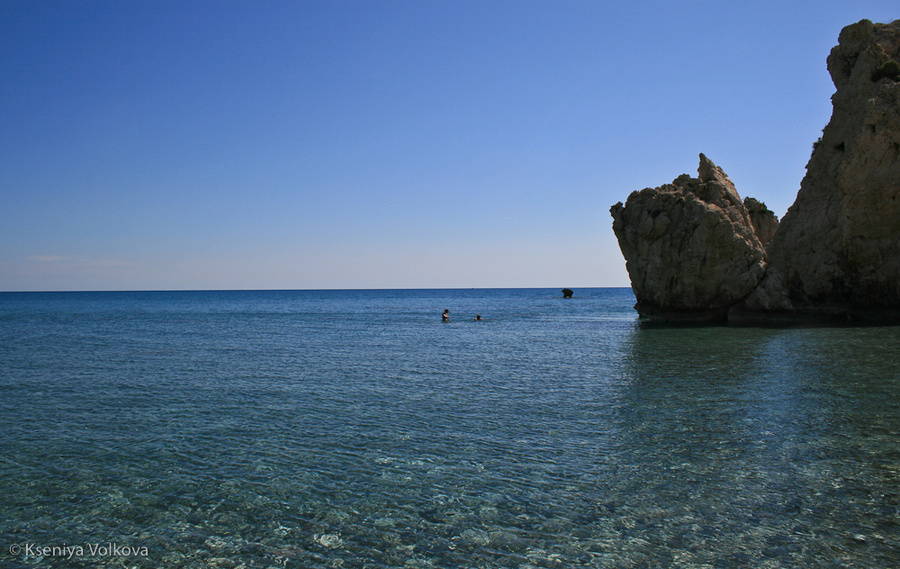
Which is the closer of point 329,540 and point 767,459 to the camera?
point 329,540

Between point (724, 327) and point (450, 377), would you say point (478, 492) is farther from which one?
point (724, 327)

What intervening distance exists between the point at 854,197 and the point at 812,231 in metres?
4.93

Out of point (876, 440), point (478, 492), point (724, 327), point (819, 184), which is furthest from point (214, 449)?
point (819, 184)

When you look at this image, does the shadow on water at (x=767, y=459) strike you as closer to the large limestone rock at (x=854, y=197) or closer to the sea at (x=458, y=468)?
the sea at (x=458, y=468)

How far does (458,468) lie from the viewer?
1008 cm

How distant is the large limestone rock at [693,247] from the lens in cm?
4250

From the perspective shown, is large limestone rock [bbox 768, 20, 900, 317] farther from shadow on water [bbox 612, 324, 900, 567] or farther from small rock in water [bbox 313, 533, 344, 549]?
small rock in water [bbox 313, 533, 344, 549]

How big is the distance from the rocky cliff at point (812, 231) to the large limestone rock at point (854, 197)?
0.22ft

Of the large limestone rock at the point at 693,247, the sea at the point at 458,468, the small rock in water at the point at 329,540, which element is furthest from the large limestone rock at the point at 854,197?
the small rock in water at the point at 329,540

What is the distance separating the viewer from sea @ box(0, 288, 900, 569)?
7.06 metres

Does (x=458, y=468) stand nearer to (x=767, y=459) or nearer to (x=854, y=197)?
(x=767, y=459)

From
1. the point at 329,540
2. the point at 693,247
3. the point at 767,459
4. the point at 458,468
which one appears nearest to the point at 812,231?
the point at 693,247

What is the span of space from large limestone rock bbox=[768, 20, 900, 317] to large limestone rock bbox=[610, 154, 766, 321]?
365 centimetres

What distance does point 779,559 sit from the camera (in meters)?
6.58
